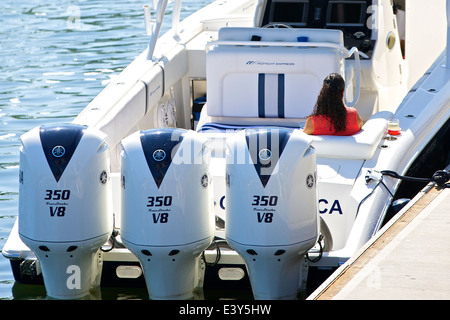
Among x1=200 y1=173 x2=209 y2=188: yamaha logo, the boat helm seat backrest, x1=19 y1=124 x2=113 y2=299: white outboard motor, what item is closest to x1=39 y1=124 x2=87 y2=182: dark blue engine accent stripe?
x1=19 y1=124 x2=113 y2=299: white outboard motor

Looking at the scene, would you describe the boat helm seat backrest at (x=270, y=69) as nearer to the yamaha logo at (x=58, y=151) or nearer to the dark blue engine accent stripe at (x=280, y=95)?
the dark blue engine accent stripe at (x=280, y=95)

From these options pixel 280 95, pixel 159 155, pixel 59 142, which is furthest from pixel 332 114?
pixel 59 142

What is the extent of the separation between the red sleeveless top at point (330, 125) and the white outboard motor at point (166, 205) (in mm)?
1016

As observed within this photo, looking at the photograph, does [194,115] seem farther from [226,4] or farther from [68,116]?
[68,116]

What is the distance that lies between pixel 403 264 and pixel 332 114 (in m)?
1.13

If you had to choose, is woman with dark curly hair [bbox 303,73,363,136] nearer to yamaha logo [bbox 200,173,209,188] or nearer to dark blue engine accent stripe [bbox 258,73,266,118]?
dark blue engine accent stripe [bbox 258,73,266,118]

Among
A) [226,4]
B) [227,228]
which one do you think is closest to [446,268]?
[227,228]

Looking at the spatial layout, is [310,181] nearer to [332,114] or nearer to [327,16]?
[332,114]

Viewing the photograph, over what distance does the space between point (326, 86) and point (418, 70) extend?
266 cm

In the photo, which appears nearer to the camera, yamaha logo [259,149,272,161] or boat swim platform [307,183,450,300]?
boat swim platform [307,183,450,300]

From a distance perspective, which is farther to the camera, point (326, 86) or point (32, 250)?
point (326, 86)

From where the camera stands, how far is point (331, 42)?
5.09 meters

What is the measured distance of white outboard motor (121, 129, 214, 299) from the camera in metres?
3.52

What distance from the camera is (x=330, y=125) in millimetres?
4477
